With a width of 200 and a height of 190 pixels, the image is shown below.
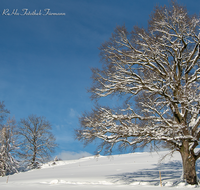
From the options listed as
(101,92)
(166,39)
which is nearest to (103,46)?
(101,92)

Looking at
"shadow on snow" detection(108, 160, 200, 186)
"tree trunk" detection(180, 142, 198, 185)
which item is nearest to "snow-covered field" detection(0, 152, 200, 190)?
"shadow on snow" detection(108, 160, 200, 186)

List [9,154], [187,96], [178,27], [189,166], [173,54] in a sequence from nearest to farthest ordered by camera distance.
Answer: [187,96] → [189,166] → [178,27] → [173,54] → [9,154]

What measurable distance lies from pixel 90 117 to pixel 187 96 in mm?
5337

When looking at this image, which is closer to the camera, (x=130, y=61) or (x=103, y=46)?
(x=130, y=61)

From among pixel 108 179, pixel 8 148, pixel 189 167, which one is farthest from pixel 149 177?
pixel 8 148

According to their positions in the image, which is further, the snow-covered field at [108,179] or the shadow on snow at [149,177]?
the shadow on snow at [149,177]

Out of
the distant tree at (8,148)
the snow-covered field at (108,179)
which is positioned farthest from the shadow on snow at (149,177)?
the distant tree at (8,148)

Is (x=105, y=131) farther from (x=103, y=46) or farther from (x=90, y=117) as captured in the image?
(x=103, y=46)

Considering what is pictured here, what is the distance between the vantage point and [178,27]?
1064cm

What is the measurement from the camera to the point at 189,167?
892cm

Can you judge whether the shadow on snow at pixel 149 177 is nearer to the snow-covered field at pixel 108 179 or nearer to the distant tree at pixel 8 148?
the snow-covered field at pixel 108 179

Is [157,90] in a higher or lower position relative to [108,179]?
higher

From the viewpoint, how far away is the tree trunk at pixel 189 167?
347 inches

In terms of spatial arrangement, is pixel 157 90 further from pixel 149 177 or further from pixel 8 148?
pixel 8 148
